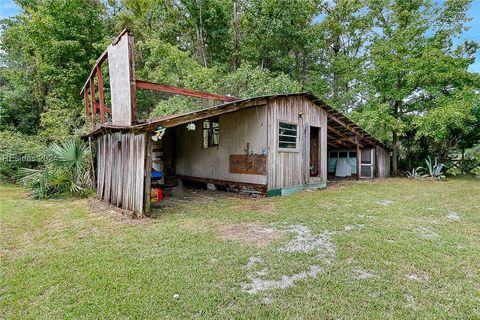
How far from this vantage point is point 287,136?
893 centimetres

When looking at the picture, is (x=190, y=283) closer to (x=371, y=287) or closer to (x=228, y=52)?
(x=371, y=287)

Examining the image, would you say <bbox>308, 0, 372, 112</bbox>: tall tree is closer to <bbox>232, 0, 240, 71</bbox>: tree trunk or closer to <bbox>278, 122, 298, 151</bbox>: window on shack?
<bbox>232, 0, 240, 71</bbox>: tree trunk

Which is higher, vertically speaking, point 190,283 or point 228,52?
point 228,52

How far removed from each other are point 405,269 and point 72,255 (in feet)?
13.7

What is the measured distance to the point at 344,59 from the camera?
17.4 m

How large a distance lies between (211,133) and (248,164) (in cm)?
225

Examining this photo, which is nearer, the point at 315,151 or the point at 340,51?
the point at 315,151

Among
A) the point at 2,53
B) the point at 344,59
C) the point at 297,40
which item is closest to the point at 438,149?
the point at 344,59

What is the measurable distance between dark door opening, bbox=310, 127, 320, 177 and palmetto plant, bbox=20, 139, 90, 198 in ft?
26.7

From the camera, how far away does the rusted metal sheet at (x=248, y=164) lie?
823 cm

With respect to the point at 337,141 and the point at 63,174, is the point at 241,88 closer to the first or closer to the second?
the point at 337,141

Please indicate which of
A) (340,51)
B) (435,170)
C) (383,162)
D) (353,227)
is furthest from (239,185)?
(340,51)

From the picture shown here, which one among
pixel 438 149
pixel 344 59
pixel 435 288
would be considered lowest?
pixel 435 288

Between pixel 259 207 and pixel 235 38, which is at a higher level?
pixel 235 38
